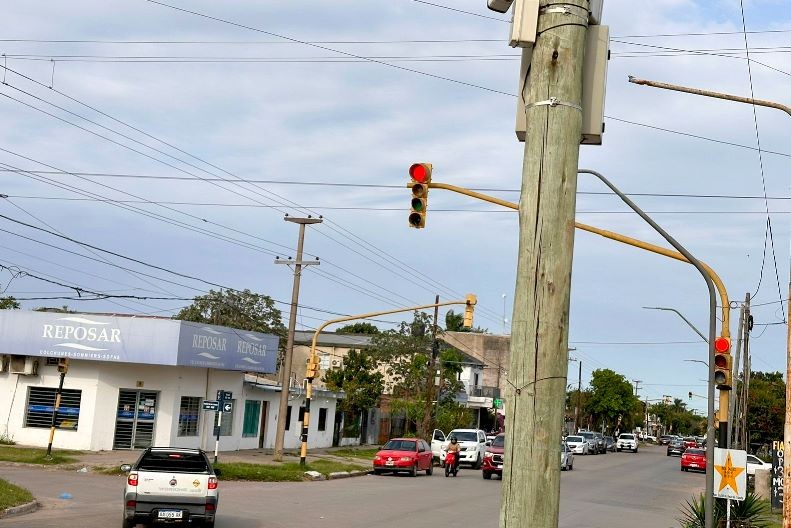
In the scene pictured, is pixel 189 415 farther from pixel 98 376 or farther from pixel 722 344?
pixel 722 344

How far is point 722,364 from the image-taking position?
18.8 metres

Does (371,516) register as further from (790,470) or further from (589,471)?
(589,471)

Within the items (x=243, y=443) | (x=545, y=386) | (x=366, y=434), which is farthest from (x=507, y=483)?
(x=366, y=434)

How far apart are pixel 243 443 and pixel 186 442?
5.53m

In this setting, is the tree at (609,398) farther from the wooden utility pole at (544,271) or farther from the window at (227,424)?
the wooden utility pole at (544,271)

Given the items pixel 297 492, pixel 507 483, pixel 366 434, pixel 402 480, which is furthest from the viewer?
pixel 366 434

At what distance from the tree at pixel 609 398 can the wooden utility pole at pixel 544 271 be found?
11961 cm

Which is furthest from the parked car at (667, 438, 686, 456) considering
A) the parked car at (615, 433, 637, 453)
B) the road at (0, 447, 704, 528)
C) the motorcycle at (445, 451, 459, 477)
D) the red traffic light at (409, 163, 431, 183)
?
the red traffic light at (409, 163, 431, 183)

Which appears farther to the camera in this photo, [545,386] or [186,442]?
[186,442]

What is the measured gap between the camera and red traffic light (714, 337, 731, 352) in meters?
19.0

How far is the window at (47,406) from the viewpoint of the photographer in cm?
4131

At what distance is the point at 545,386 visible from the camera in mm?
4262

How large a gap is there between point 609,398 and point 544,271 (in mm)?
119902

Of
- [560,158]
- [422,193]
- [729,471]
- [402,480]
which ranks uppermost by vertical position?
[422,193]
